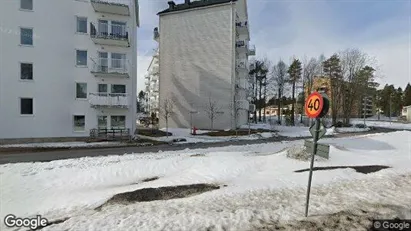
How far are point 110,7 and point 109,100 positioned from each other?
9209 mm

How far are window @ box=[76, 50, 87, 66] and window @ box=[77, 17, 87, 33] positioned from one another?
2.06m

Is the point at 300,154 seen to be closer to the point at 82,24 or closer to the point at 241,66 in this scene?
the point at 82,24

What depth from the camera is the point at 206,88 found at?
42094 millimetres

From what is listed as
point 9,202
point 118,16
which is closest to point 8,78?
point 118,16

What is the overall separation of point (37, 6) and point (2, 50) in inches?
200

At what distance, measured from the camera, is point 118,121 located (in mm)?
30172

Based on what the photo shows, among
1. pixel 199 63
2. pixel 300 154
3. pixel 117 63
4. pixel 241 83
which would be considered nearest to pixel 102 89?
pixel 117 63

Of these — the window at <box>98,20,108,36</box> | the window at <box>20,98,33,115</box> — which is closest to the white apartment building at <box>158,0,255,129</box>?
the window at <box>98,20,108,36</box>

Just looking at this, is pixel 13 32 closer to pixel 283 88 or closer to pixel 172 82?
pixel 172 82

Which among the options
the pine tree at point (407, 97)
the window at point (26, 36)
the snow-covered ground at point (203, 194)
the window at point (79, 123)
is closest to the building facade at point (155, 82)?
the window at point (79, 123)

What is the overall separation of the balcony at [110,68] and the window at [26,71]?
17.5ft

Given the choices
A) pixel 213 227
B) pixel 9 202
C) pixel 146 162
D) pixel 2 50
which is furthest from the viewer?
pixel 2 50

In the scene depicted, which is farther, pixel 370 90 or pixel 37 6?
pixel 370 90

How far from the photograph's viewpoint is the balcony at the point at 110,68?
94.0 feet
